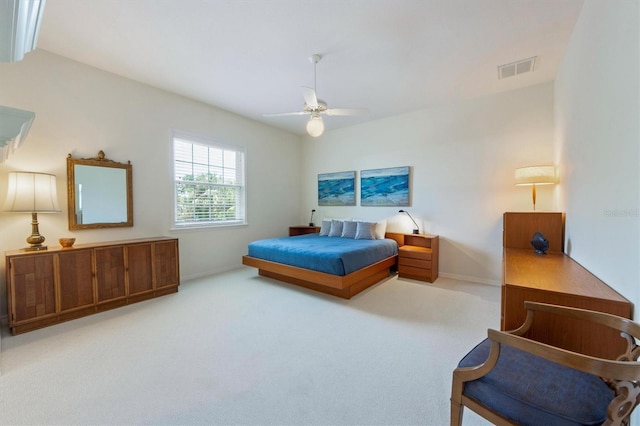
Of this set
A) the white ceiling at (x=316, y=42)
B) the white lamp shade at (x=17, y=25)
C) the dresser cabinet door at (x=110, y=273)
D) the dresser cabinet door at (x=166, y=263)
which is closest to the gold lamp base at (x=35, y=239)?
the dresser cabinet door at (x=110, y=273)

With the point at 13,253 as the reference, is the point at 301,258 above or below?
below

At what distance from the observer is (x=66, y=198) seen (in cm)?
300

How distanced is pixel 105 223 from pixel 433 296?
14.5 ft

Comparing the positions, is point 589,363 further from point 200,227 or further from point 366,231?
point 200,227

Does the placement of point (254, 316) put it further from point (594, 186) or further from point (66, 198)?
point (594, 186)

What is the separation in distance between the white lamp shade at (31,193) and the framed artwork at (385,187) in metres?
4.49

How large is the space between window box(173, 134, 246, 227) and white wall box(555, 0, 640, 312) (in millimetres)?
4647

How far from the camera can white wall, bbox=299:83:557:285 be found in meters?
3.57

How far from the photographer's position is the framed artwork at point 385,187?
4657 mm

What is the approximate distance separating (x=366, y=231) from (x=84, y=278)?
12.7 ft

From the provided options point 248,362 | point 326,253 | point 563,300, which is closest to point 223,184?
point 326,253

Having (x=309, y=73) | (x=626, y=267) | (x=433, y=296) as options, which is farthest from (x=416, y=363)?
(x=309, y=73)

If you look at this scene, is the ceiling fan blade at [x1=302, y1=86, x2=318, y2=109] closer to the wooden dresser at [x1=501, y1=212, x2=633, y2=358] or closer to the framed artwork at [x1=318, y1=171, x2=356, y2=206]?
the wooden dresser at [x1=501, y1=212, x2=633, y2=358]

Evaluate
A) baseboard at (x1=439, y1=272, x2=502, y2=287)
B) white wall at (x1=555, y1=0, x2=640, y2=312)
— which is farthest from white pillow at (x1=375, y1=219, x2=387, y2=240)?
white wall at (x1=555, y1=0, x2=640, y2=312)
